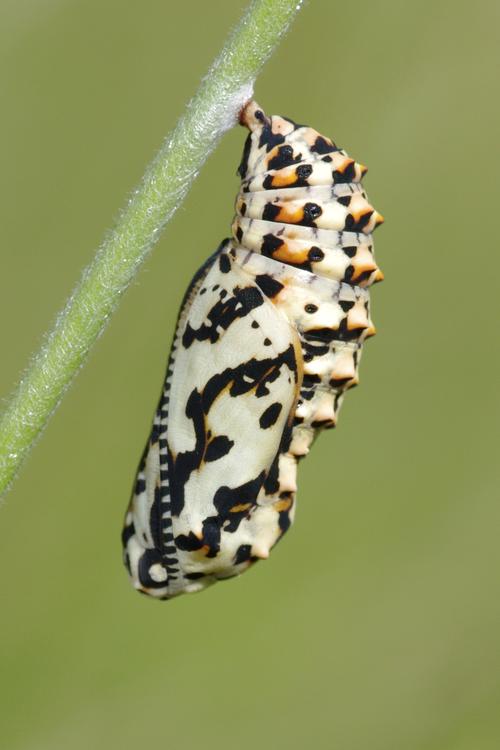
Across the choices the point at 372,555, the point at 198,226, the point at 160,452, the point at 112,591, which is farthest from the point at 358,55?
the point at 160,452

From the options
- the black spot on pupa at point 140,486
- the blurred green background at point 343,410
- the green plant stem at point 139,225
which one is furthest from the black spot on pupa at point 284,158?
the blurred green background at point 343,410

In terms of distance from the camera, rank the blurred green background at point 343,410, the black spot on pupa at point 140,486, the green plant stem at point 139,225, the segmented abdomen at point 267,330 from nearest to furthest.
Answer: the green plant stem at point 139,225, the segmented abdomen at point 267,330, the black spot on pupa at point 140,486, the blurred green background at point 343,410

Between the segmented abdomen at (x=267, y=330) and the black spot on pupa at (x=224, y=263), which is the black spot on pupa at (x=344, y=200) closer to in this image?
the segmented abdomen at (x=267, y=330)

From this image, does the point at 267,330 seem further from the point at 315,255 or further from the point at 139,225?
the point at 139,225

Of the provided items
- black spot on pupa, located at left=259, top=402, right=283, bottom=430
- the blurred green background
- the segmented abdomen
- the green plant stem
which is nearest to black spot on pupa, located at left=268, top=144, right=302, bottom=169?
the segmented abdomen

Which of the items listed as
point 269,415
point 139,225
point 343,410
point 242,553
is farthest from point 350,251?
point 343,410

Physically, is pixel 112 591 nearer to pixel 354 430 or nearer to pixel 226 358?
pixel 354 430

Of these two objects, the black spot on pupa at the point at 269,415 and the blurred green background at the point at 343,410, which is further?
the blurred green background at the point at 343,410
